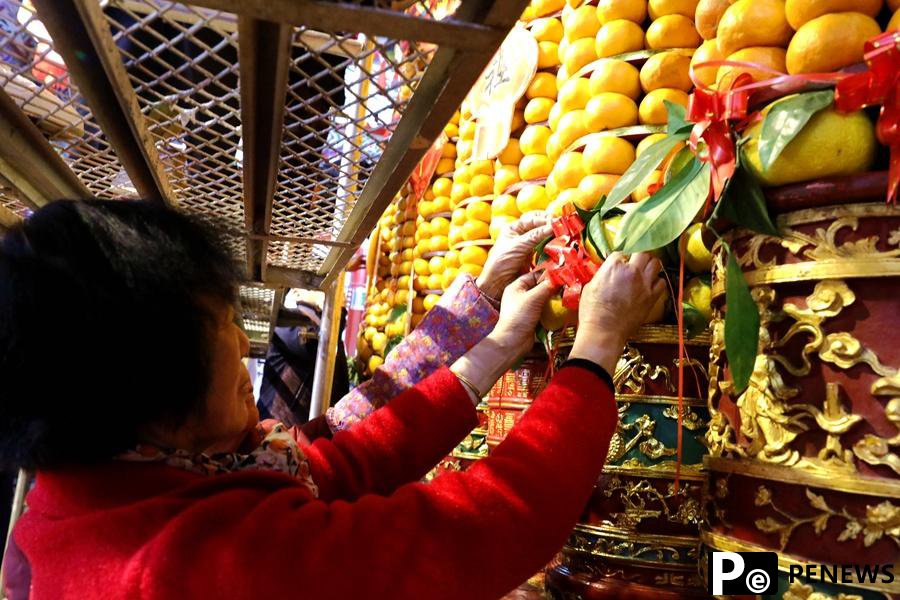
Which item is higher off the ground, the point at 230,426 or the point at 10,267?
the point at 10,267

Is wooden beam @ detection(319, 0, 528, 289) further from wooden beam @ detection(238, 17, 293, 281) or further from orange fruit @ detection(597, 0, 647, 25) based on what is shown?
orange fruit @ detection(597, 0, 647, 25)

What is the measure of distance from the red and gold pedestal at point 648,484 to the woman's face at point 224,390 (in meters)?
0.52

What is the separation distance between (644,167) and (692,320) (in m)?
0.22

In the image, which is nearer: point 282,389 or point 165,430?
point 165,430

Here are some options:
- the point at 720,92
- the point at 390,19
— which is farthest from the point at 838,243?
the point at 390,19

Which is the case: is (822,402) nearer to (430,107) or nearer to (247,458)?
(430,107)

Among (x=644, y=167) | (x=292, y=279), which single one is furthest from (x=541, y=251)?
(x=292, y=279)

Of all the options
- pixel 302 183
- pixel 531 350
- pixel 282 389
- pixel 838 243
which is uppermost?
pixel 302 183

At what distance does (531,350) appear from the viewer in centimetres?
121

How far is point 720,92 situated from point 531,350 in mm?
580

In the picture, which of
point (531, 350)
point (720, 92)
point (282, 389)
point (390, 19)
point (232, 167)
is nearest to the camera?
point (390, 19)

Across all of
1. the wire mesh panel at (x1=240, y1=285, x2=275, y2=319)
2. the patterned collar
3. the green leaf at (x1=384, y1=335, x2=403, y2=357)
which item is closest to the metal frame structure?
the patterned collar

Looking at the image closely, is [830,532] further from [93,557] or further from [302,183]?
[302,183]

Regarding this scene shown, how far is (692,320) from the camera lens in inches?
36.6
